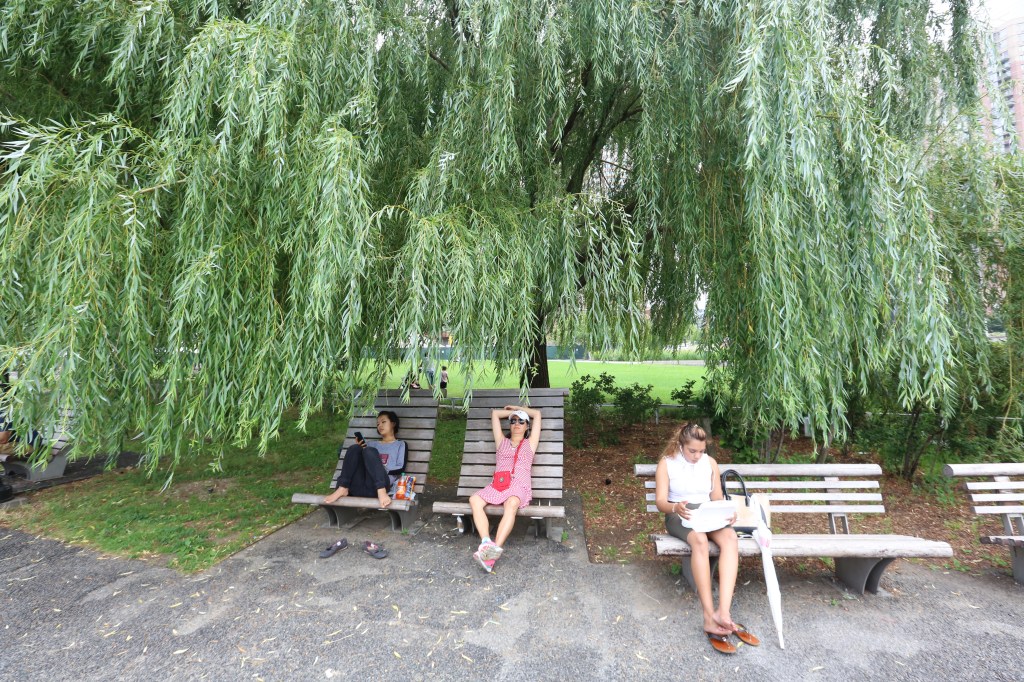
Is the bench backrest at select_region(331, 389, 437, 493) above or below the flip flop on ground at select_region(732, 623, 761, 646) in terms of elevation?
above


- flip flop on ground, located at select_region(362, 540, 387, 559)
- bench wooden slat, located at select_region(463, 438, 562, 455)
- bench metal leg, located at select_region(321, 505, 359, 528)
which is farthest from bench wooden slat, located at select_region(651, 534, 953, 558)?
bench metal leg, located at select_region(321, 505, 359, 528)

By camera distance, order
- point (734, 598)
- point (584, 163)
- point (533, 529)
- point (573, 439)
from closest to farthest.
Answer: point (734, 598) → point (533, 529) → point (584, 163) → point (573, 439)

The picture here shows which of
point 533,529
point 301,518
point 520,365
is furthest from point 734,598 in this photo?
point 301,518

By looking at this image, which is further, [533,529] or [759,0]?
[533,529]

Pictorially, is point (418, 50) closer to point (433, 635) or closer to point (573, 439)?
point (433, 635)

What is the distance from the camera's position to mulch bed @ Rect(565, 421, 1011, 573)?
3.90 m

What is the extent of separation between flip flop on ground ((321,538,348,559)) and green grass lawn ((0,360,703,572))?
81cm

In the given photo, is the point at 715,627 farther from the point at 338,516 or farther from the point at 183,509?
the point at 183,509

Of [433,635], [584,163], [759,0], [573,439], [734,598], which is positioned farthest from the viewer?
[573,439]

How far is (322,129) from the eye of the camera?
3.45 metres

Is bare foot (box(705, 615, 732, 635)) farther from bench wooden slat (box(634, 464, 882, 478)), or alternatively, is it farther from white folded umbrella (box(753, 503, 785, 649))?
bench wooden slat (box(634, 464, 882, 478))

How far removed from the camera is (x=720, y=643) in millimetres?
2697

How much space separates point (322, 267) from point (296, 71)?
1566 millimetres

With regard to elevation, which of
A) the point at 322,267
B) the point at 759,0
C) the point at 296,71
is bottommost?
the point at 322,267
